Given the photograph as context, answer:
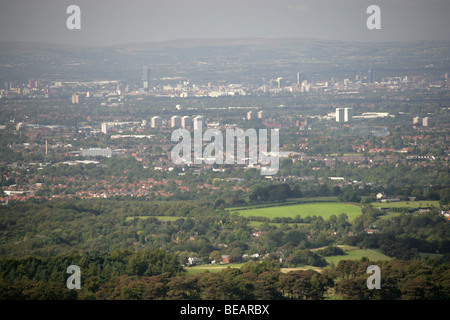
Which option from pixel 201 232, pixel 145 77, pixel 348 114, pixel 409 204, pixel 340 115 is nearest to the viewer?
pixel 201 232

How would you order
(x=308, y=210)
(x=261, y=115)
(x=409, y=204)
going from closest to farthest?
(x=308, y=210)
(x=409, y=204)
(x=261, y=115)

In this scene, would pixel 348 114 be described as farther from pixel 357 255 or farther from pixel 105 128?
pixel 357 255

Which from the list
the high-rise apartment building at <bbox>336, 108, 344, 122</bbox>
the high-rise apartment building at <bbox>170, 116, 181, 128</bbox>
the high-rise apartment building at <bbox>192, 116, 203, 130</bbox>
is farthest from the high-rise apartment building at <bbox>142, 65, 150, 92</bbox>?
the high-rise apartment building at <bbox>336, 108, 344, 122</bbox>

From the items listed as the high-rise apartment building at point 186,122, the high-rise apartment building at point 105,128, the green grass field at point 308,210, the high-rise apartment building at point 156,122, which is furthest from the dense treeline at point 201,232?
the high-rise apartment building at point 156,122

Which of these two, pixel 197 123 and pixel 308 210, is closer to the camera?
pixel 308 210

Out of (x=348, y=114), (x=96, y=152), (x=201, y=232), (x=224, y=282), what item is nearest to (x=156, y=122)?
(x=96, y=152)

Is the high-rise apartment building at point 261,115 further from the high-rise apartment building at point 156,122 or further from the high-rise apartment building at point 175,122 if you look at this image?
the high-rise apartment building at point 156,122

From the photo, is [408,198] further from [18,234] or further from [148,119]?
[148,119]
